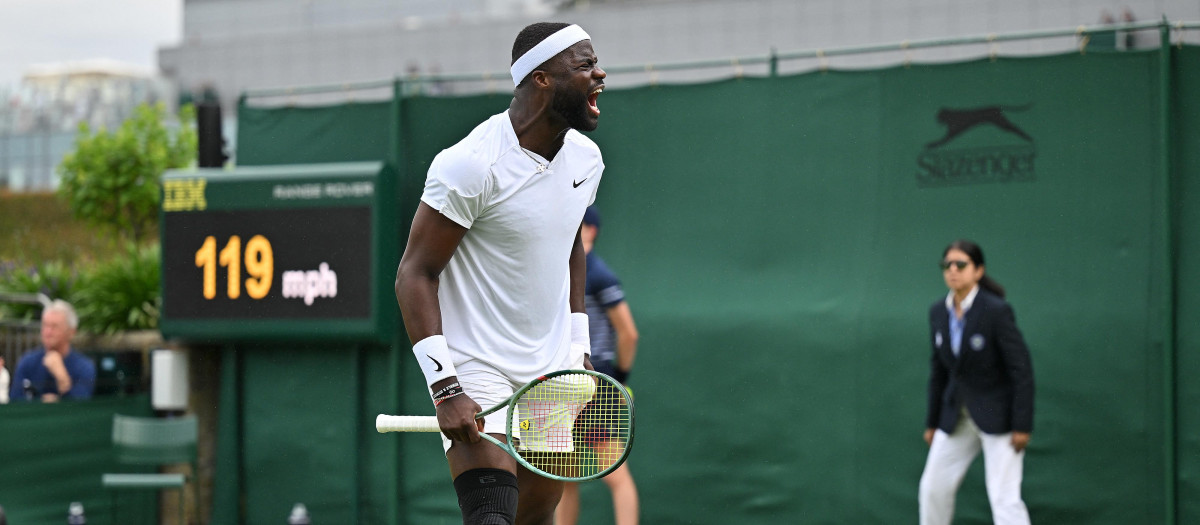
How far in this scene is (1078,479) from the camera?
6949mm

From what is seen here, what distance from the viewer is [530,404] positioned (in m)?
3.78

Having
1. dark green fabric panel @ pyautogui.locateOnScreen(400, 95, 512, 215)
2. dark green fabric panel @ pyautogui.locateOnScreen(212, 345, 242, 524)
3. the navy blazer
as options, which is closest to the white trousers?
the navy blazer

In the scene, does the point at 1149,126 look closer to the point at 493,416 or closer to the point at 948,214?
the point at 948,214

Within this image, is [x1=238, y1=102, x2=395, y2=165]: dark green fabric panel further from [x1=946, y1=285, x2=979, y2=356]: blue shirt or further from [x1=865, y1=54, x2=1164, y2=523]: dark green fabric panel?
[x1=946, y1=285, x2=979, y2=356]: blue shirt

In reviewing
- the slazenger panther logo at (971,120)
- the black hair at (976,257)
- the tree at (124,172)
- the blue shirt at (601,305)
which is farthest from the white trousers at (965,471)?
the tree at (124,172)

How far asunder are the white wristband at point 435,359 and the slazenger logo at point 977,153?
4.24m

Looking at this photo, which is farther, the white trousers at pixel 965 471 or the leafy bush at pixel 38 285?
the leafy bush at pixel 38 285

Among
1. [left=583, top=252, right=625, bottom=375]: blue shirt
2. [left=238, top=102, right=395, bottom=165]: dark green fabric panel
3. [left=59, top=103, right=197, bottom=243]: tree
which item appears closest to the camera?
[left=583, top=252, right=625, bottom=375]: blue shirt

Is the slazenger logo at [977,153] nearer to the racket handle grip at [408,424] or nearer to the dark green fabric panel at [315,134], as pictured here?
the dark green fabric panel at [315,134]

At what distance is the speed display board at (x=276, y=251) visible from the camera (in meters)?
7.80

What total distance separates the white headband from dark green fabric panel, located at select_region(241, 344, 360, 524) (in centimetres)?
458

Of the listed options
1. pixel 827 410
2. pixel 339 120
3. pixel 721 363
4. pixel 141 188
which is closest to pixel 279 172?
pixel 339 120

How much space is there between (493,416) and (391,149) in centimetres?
460

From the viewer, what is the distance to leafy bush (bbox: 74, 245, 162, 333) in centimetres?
904
